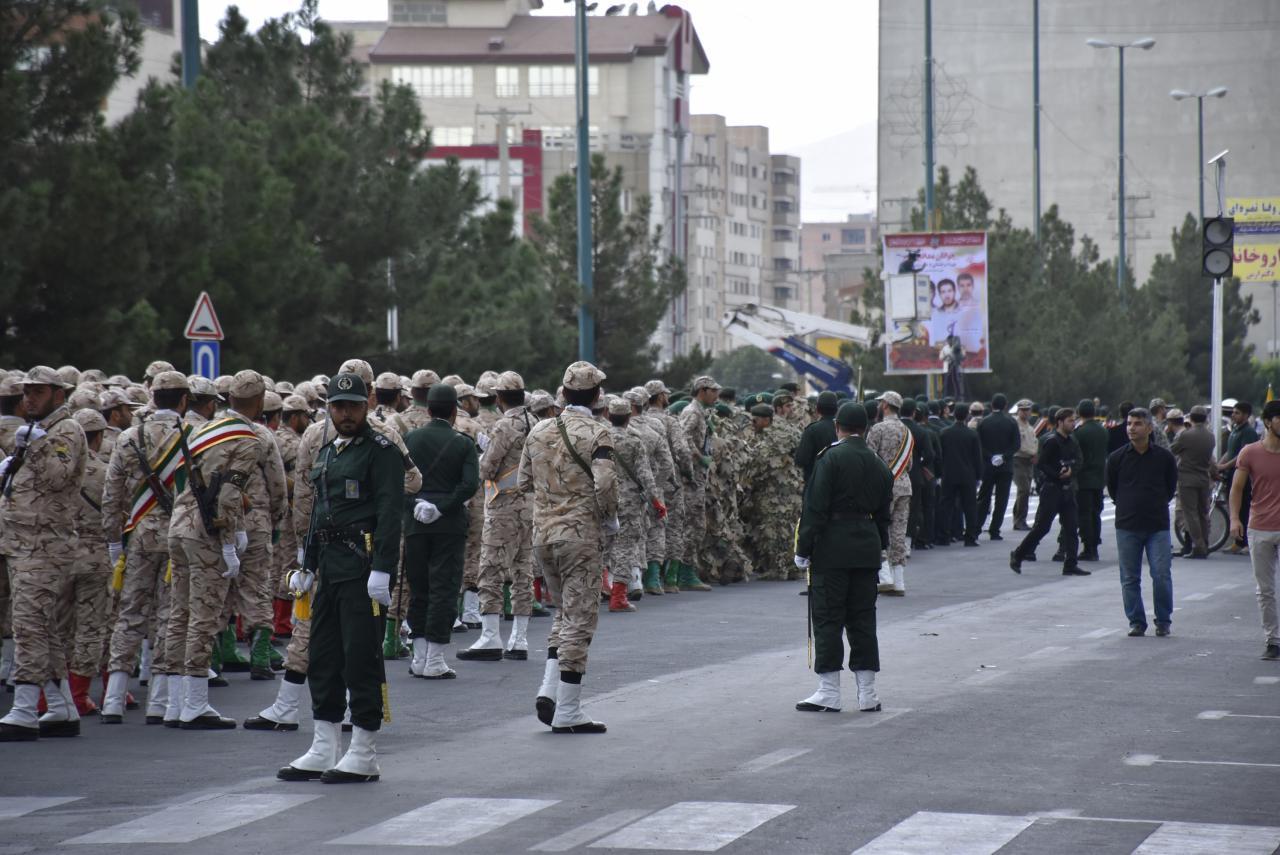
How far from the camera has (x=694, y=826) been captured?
8500 millimetres

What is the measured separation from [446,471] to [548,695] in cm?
289

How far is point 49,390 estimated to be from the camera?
37.3 ft

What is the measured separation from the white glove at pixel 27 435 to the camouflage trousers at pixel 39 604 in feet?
1.67

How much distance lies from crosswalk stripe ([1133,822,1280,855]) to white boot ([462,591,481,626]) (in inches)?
362

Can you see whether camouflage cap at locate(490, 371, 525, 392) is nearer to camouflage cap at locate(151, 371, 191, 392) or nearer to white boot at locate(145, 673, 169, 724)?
camouflage cap at locate(151, 371, 191, 392)

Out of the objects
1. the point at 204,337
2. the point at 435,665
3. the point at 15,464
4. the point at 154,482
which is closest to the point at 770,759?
the point at 154,482

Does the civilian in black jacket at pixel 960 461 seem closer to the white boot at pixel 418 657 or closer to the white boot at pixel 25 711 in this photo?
the white boot at pixel 418 657

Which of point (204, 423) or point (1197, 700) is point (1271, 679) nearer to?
point (1197, 700)

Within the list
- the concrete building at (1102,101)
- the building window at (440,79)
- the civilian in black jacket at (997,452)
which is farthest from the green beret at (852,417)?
the building window at (440,79)

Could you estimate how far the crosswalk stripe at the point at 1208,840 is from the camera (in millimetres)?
8047

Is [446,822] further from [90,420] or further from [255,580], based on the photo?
[90,420]

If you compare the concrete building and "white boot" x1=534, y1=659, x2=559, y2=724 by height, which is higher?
the concrete building

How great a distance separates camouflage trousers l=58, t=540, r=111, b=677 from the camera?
1147 centimetres

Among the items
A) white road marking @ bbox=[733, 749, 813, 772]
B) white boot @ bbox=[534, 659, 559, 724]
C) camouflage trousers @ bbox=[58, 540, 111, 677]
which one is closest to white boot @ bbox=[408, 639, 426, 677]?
white boot @ bbox=[534, 659, 559, 724]
